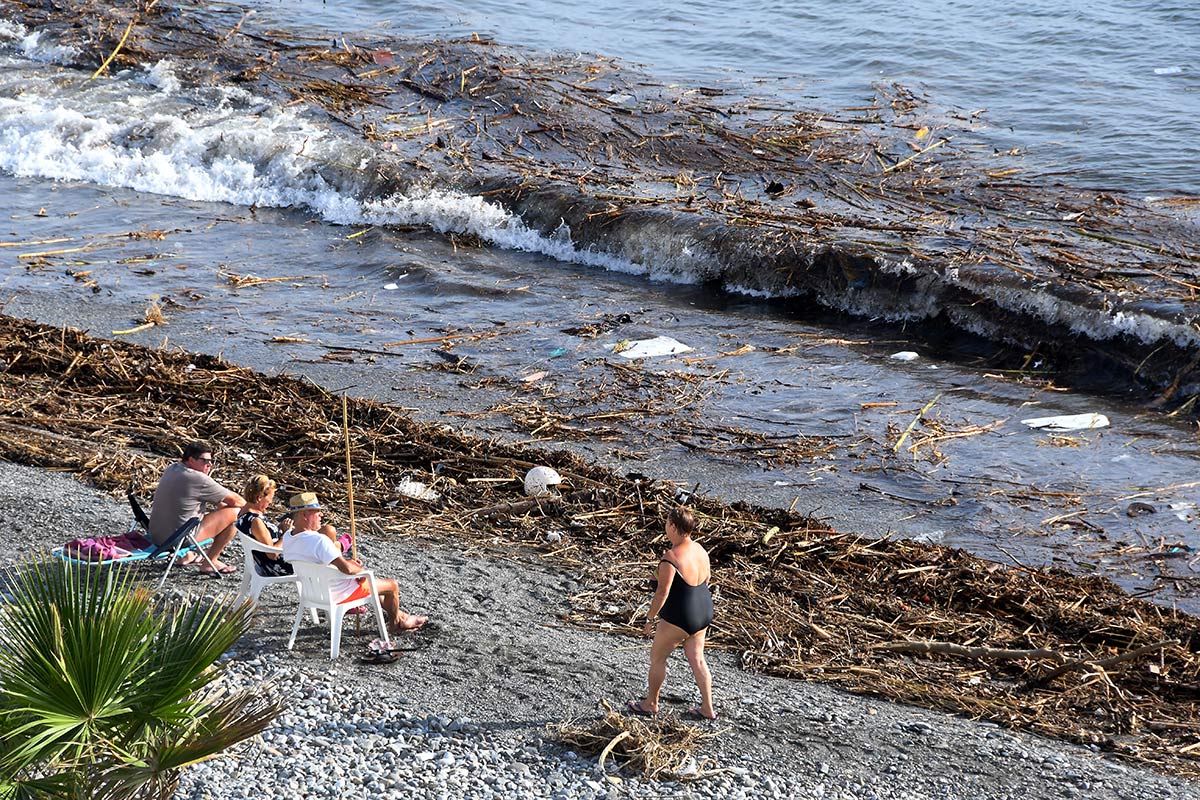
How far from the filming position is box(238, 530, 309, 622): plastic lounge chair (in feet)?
22.4

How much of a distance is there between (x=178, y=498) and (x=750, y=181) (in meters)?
11.1

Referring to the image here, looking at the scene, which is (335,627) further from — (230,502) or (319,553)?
(230,502)

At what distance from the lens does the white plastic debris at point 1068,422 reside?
1058 centimetres

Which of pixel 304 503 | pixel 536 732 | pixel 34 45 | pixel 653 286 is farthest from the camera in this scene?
pixel 34 45

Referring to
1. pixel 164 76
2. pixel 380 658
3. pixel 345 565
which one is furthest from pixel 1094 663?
pixel 164 76

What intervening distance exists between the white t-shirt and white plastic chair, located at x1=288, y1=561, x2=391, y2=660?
3cm

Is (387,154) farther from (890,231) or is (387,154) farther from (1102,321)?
(1102,321)

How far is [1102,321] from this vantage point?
12352 millimetres

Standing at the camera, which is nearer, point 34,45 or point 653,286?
point 653,286

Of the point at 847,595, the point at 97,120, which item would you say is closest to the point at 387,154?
the point at 97,120

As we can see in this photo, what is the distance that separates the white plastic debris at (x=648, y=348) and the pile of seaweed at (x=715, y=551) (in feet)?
9.20

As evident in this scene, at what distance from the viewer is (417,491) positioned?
890cm

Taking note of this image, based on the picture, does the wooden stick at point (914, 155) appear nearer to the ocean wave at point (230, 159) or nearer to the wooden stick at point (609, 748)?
the ocean wave at point (230, 159)

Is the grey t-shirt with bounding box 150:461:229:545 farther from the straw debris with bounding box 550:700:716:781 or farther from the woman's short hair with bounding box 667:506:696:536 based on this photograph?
the woman's short hair with bounding box 667:506:696:536
